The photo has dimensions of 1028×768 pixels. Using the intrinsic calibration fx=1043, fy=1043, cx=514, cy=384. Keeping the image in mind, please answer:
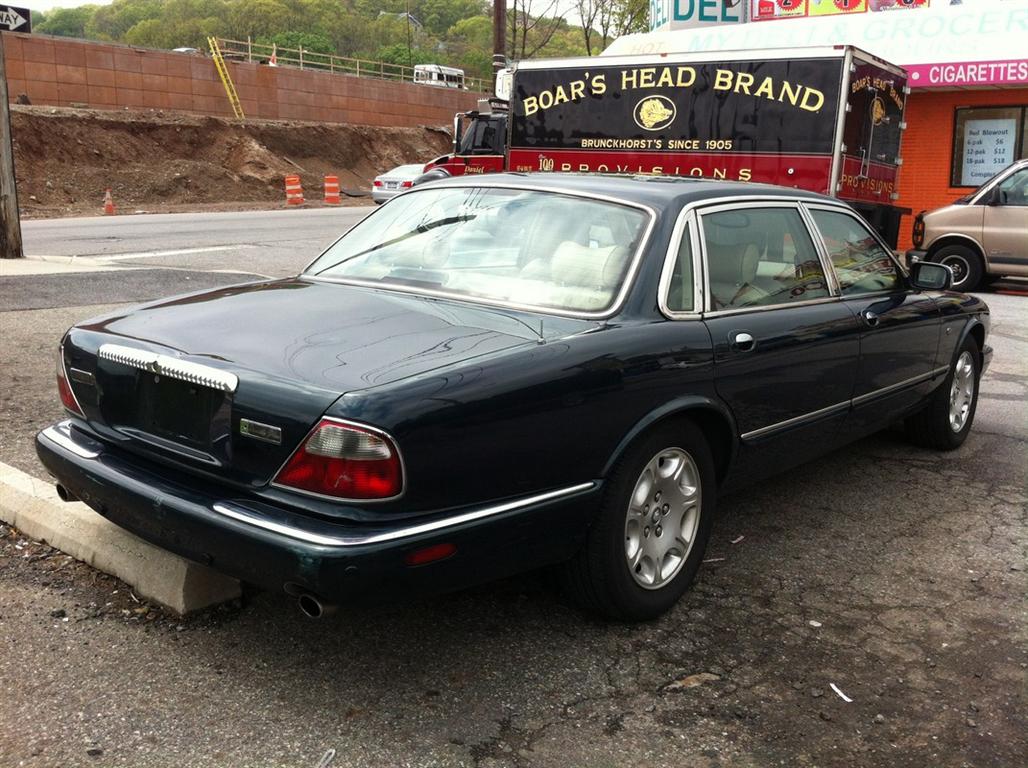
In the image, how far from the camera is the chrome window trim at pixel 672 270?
368 cm

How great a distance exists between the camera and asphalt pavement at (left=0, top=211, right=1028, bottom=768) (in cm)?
284

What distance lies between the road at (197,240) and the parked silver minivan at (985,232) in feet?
25.7

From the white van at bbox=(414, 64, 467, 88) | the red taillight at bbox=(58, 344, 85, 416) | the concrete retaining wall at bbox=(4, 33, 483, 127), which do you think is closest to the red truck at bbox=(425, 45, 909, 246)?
the red taillight at bbox=(58, 344, 85, 416)

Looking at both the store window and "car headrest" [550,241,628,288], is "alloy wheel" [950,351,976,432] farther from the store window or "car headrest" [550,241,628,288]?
the store window

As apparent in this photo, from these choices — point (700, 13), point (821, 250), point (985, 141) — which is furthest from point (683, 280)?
point (700, 13)

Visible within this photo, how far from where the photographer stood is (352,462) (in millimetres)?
2773

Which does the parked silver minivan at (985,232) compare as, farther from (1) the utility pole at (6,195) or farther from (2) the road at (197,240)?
(1) the utility pole at (6,195)

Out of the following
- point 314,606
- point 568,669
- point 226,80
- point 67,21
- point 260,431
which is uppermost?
point 67,21

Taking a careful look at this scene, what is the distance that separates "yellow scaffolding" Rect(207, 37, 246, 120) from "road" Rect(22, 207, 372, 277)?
19058mm

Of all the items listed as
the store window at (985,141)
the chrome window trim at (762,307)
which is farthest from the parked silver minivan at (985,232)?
the chrome window trim at (762,307)

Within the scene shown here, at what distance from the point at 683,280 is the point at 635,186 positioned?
1.74ft

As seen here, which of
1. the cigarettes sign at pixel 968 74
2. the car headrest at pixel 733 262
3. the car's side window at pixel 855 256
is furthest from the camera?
the cigarettes sign at pixel 968 74

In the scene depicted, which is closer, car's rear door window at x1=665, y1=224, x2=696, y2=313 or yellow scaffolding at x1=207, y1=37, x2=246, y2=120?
car's rear door window at x1=665, y1=224, x2=696, y2=313

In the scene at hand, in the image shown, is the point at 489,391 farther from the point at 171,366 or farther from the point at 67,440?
the point at 67,440
